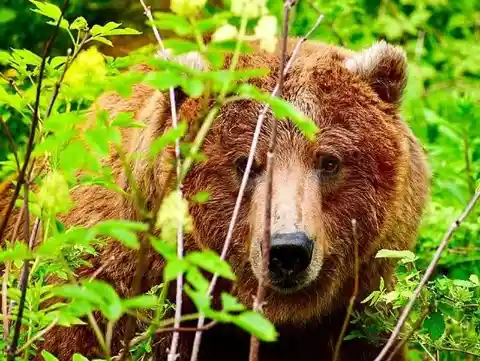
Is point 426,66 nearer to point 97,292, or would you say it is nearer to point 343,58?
point 343,58

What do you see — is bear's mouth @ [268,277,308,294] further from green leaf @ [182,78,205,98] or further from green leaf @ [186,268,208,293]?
green leaf @ [182,78,205,98]

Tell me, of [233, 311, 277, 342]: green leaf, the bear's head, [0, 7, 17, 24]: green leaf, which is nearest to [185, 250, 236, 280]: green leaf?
[233, 311, 277, 342]: green leaf

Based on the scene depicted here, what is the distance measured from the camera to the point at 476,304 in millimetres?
4203

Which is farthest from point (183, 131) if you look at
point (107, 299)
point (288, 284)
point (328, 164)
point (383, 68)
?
point (383, 68)

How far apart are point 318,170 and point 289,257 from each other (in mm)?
676

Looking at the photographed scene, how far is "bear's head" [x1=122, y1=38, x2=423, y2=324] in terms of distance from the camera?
4.71m

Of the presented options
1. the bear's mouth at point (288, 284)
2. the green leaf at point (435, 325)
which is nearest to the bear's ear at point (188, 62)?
the bear's mouth at point (288, 284)

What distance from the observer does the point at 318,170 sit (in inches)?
189

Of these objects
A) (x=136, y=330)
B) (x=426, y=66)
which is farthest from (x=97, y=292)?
(x=426, y=66)

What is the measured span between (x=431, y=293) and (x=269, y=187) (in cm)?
125

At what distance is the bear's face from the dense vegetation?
0.69 ft

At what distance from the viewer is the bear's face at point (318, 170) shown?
4707 millimetres

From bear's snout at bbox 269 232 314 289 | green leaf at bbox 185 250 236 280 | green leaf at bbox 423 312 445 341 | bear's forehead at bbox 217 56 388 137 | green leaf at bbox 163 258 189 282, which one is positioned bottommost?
green leaf at bbox 423 312 445 341

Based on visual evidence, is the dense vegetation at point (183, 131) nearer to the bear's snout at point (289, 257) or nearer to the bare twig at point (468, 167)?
the bare twig at point (468, 167)
